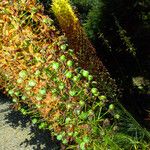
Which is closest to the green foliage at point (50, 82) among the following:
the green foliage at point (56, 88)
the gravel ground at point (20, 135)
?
the green foliage at point (56, 88)

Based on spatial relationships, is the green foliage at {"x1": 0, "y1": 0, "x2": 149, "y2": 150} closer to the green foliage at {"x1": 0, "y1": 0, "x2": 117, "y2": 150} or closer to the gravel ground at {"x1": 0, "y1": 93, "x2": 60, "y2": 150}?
the green foliage at {"x1": 0, "y1": 0, "x2": 117, "y2": 150}

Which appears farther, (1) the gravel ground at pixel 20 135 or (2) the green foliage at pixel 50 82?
(1) the gravel ground at pixel 20 135

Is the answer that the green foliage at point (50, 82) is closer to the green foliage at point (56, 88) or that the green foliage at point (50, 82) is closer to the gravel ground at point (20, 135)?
the green foliage at point (56, 88)

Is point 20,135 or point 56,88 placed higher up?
point 56,88

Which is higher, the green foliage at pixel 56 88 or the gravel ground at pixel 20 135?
the green foliage at pixel 56 88

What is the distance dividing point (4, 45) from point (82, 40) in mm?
1015

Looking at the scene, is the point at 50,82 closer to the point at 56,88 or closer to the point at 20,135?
the point at 56,88

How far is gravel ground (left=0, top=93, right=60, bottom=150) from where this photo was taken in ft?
18.5

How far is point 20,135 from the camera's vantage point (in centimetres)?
594

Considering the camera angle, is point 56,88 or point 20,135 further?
point 20,135

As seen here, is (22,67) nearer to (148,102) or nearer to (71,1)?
(148,102)

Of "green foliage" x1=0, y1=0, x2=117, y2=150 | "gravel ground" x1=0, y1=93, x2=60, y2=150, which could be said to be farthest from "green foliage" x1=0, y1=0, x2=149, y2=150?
"gravel ground" x1=0, y1=93, x2=60, y2=150

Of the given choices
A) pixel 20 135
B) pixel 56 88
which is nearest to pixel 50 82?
pixel 56 88

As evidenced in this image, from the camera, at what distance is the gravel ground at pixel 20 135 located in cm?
563
